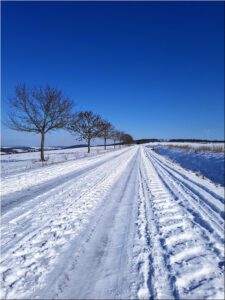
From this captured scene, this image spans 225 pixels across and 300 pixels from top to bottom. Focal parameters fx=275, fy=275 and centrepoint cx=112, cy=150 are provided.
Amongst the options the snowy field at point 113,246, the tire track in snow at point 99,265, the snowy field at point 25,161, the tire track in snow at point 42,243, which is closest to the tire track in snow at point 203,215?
the snowy field at point 113,246

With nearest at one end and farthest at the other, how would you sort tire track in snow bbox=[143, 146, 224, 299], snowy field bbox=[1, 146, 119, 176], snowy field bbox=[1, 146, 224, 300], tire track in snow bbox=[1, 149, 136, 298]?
tire track in snow bbox=[143, 146, 224, 299], snowy field bbox=[1, 146, 224, 300], tire track in snow bbox=[1, 149, 136, 298], snowy field bbox=[1, 146, 119, 176]

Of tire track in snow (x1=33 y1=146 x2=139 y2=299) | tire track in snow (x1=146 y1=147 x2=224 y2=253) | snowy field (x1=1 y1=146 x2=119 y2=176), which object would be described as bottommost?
tire track in snow (x1=33 y1=146 x2=139 y2=299)

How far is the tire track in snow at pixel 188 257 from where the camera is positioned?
3.29 metres

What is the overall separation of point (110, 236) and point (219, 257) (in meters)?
1.98

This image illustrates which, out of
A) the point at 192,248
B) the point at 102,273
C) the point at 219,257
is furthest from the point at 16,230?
the point at 219,257

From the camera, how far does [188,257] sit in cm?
417

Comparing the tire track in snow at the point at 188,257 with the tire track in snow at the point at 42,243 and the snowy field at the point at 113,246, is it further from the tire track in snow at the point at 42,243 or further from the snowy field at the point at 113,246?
the tire track in snow at the point at 42,243

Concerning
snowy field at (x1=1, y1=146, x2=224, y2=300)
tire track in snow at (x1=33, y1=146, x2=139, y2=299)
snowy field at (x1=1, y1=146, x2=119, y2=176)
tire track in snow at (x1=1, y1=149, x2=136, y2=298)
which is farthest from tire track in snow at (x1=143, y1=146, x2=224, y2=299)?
snowy field at (x1=1, y1=146, x2=119, y2=176)

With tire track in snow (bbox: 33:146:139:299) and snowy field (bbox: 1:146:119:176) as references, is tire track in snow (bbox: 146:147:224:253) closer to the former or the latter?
tire track in snow (bbox: 33:146:139:299)

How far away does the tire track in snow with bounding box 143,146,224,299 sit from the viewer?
10.8 ft

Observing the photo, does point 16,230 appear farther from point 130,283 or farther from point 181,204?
point 181,204

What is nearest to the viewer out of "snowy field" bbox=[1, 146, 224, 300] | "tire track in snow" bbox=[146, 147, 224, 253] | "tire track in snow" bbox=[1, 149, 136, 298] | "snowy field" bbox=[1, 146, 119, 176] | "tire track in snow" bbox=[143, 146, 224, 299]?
"tire track in snow" bbox=[143, 146, 224, 299]

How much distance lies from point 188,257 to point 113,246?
126 centimetres

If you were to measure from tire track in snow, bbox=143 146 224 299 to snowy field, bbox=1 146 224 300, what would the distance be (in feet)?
0.04
